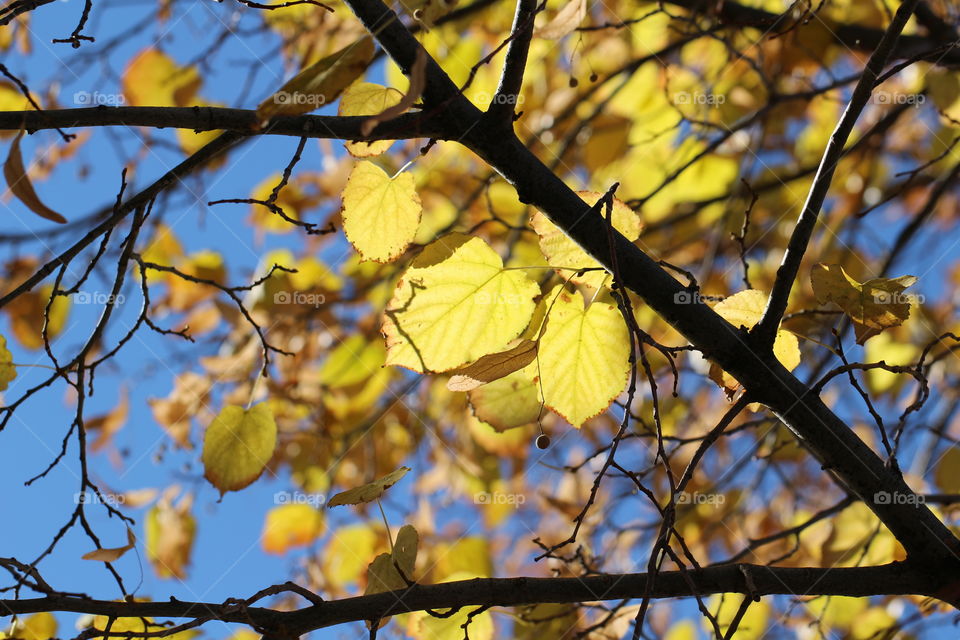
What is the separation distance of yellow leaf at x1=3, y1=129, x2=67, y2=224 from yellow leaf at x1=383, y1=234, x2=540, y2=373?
1.40 feet

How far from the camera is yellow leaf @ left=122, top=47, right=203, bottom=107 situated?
2.15 meters

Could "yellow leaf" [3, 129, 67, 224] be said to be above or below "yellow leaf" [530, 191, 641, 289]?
above

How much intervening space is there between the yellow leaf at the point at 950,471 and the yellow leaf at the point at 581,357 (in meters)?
1.34

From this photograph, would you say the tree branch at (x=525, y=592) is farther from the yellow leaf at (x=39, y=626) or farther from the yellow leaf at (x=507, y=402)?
the yellow leaf at (x=39, y=626)

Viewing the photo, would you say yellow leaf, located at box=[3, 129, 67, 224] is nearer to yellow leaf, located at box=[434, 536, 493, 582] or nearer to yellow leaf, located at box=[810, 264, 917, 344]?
yellow leaf, located at box=[810, 264, 917, 344]

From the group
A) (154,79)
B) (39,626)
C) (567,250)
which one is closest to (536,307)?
(567,250)

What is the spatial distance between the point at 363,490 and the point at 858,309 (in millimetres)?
615

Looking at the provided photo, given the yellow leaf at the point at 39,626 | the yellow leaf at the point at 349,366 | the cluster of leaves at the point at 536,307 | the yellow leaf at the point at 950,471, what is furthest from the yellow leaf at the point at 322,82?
the yellow leaf at the point at 950,471

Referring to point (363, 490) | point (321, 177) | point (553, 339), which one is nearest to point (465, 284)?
point (553, 339)

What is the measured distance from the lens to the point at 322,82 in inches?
24.5

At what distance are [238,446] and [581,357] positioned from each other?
585 millimetres

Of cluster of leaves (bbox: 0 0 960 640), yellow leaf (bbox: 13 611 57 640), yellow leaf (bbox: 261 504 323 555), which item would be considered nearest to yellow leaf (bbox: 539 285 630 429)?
cluster of leaves (bbox: 0 0 960 640)

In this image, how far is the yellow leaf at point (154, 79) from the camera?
2152 mm

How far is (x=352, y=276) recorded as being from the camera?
260 cm
